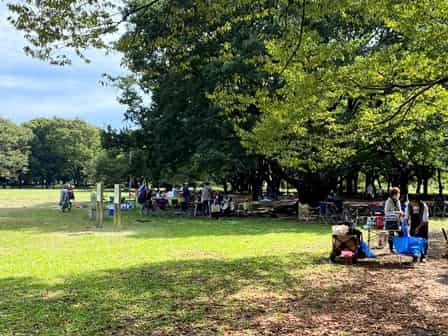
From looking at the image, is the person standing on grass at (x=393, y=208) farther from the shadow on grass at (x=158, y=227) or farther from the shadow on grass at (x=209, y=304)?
the shadow on grass at (x=158, y=227)

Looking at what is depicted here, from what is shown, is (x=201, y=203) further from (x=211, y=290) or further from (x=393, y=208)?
(x=211, y=290)

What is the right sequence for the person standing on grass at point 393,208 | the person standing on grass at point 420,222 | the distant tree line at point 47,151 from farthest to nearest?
the distant tree line at point 47,151 → the person standing on grass at point 420,222 → the person standing on grass at point 393,208

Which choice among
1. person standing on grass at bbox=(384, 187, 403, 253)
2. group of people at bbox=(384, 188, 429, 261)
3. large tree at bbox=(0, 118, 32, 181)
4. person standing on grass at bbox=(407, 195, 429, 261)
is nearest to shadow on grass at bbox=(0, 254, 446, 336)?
group of people at bbox=(384, 188, 429, 261)

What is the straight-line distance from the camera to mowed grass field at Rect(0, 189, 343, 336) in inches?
210

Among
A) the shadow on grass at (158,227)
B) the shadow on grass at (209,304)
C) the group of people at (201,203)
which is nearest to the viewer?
the shadow on grass at (209,304)

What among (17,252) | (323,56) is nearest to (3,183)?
(17,252)

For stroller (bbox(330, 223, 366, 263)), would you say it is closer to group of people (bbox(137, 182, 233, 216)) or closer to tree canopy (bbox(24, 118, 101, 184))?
group of people (bbox(137, 182, 233, 216))

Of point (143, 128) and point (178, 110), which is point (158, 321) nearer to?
point (178, 110)

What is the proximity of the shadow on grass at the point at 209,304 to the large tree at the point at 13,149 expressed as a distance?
77.3 metres

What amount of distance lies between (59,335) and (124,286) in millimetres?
2222

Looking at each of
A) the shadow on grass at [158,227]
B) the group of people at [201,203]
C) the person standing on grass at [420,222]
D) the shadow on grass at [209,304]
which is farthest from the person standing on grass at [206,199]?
the shadow on grass at [209,304]

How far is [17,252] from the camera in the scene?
34.2 feet

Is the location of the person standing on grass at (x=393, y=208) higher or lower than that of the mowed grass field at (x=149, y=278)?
higher

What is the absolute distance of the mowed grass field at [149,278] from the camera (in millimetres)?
5328
